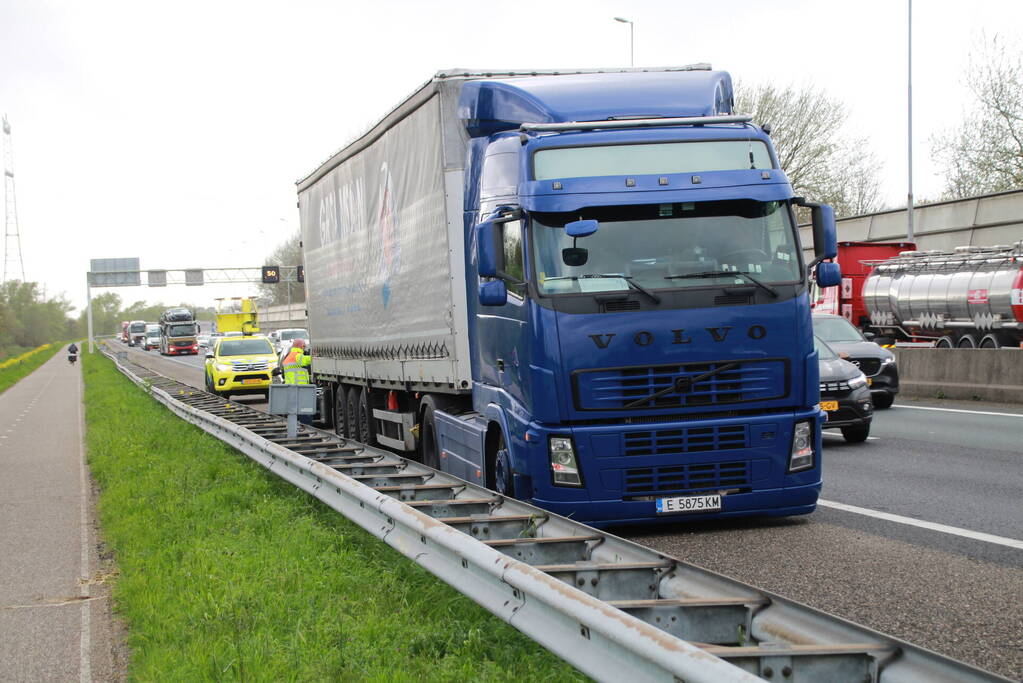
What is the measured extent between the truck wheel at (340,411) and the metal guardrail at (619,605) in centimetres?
873

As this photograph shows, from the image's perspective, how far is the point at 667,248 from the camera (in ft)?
28.1

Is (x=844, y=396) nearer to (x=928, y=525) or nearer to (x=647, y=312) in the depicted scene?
(x=928, y=525)

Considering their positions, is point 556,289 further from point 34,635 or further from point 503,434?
point 34,635

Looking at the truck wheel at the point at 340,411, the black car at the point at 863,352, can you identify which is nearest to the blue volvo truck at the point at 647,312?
the truck wheel at the point at 340,411

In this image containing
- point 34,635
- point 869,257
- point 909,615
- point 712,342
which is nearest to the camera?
point 909,615

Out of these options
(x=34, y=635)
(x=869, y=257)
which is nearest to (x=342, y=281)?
(x=34, y=635)

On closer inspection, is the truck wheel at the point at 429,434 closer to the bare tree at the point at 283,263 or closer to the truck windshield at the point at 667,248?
the truck windshield at the point at 667,248

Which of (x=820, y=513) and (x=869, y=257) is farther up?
(x=869, y=257)

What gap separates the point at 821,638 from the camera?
13.8 feet

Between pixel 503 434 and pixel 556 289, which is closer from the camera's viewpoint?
pixel 556 289

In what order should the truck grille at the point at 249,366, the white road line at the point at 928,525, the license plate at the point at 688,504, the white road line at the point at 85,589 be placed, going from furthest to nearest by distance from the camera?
1. the truck grille at the point at 249,366
2. the license plate at the point at 688,504
3. the white road line at the point at 928,525
4. the white road line at the point at 85,589

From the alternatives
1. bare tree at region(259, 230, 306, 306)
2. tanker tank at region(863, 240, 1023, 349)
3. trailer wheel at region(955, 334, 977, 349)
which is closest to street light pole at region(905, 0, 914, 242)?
tanker tank at region(863, 240, 1023, 349)

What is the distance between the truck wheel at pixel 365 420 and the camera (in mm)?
15469

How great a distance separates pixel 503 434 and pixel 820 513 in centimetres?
259
